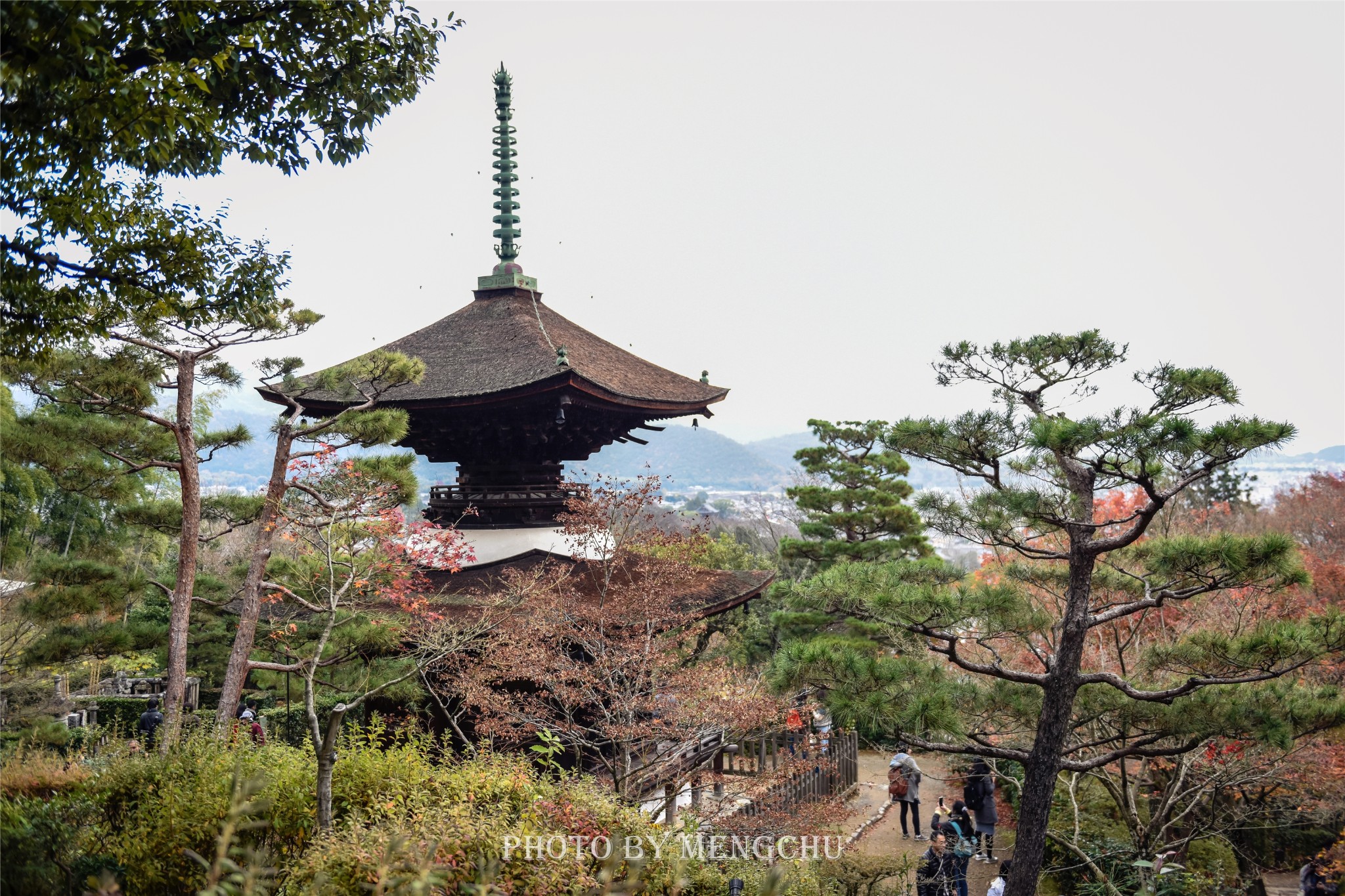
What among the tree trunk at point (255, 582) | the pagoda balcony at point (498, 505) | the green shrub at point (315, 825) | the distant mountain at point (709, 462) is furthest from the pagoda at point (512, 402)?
the distant mountain at point (709, 462)

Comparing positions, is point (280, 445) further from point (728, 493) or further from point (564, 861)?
point (728, 493)

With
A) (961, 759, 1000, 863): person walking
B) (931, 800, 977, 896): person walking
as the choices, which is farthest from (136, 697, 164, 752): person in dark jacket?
(961, 759, 1000, 863): person walking

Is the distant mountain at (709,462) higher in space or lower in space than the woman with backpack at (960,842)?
higher

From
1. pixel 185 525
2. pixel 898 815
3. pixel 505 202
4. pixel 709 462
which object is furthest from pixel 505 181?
pixel 709 462

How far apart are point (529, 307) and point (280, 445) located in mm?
3737

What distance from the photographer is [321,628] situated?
887cm

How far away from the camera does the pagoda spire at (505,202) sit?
11.3 meters

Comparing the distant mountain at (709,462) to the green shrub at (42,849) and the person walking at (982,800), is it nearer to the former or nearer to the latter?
the person walking at (982,800)

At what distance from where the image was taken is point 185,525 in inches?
310

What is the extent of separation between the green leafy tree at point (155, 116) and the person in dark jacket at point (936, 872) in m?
6.38

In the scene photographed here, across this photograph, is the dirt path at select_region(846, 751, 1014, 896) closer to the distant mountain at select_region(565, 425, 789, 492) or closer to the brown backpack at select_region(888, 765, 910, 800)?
the brown backpack at select_region(888, 765, 910, 800)

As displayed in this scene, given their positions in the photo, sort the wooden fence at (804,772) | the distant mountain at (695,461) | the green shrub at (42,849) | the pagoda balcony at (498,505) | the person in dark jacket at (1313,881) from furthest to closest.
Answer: the distant mountain at (695,461) < the pagoda balcony at (498,505) < the wooden fence at (804,772) < the person in dark jacket at (1313,881) < the green shrub at (42,849)

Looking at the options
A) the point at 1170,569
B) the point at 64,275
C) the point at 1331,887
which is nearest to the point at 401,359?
the point at 64,275

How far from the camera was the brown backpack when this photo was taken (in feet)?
33.2
